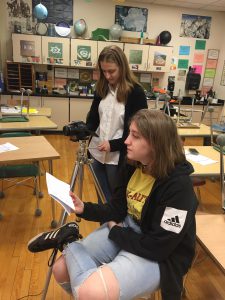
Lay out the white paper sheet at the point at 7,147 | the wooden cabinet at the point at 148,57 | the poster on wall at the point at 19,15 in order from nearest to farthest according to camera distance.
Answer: the white paper sheet at the point at 7,147
the poster on wall at the point at 19,15
the wooden cabinet at the point at 148,57

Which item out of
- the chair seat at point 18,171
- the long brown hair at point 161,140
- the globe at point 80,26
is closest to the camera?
the long brown hair at point 161,140

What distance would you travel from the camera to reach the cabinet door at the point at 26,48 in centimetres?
442

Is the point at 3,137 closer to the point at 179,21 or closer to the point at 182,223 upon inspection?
the point at 182,223

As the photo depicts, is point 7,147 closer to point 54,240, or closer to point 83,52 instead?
point 54,240

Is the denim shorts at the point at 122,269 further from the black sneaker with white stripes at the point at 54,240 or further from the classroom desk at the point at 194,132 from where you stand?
the classroom desk at the point at 194,132

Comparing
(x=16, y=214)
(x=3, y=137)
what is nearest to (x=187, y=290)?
(x=16, y=214)

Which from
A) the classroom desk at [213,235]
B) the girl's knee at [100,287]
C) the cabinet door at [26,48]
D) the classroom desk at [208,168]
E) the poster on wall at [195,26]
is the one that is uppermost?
the poster on wall at [195,26]

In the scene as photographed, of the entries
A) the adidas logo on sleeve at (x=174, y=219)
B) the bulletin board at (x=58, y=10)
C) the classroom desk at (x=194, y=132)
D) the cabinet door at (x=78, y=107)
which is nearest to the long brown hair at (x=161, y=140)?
the adidas logo on sleeve at (x=174, y=219)

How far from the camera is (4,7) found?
451 centimetres

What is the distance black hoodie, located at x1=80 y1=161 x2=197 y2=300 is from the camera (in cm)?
98

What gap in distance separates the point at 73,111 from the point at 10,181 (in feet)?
7.57

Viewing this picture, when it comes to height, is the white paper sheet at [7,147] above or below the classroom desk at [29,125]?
below

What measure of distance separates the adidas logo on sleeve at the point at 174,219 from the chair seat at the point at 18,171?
1.50 metres

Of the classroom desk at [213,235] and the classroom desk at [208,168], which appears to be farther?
the classroom desk at [208,168]
